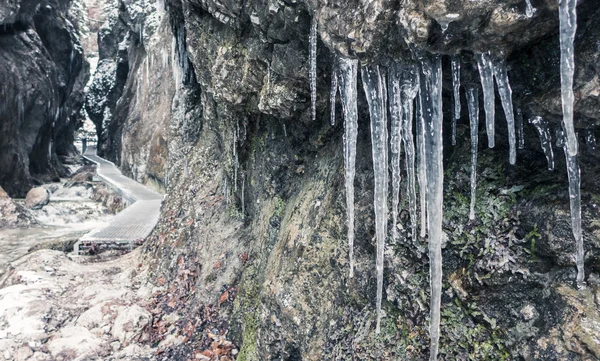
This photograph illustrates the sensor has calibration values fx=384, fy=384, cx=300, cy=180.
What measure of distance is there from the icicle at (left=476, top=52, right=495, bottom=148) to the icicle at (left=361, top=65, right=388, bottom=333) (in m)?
0.90

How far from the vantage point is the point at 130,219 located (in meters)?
14.9

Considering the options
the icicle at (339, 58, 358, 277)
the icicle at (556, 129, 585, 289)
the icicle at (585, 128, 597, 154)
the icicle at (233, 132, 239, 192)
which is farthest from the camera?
the icicle at (233, 132, 239, 192)

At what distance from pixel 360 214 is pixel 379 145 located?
1.08 metres

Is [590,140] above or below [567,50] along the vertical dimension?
below

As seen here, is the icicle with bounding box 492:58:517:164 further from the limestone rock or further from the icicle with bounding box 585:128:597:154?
the limestone rock

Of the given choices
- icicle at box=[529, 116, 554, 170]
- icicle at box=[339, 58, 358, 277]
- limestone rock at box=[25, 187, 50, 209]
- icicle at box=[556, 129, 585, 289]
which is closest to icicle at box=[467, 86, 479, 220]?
icicle at box=[529, 116, 554, 170]

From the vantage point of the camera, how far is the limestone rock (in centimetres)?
2075

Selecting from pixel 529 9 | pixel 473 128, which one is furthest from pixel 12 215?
pixel 529 9

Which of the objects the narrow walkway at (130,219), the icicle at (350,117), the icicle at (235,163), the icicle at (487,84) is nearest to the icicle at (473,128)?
the icicle at (487,84)

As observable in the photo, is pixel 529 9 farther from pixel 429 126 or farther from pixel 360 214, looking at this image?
pixel 360 214

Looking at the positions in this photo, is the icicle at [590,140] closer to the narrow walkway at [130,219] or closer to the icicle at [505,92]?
the icicle at [505,92]

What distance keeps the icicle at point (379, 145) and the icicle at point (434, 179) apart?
0.44m

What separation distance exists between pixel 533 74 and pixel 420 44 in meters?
0.87

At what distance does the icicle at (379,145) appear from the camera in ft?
11.4
